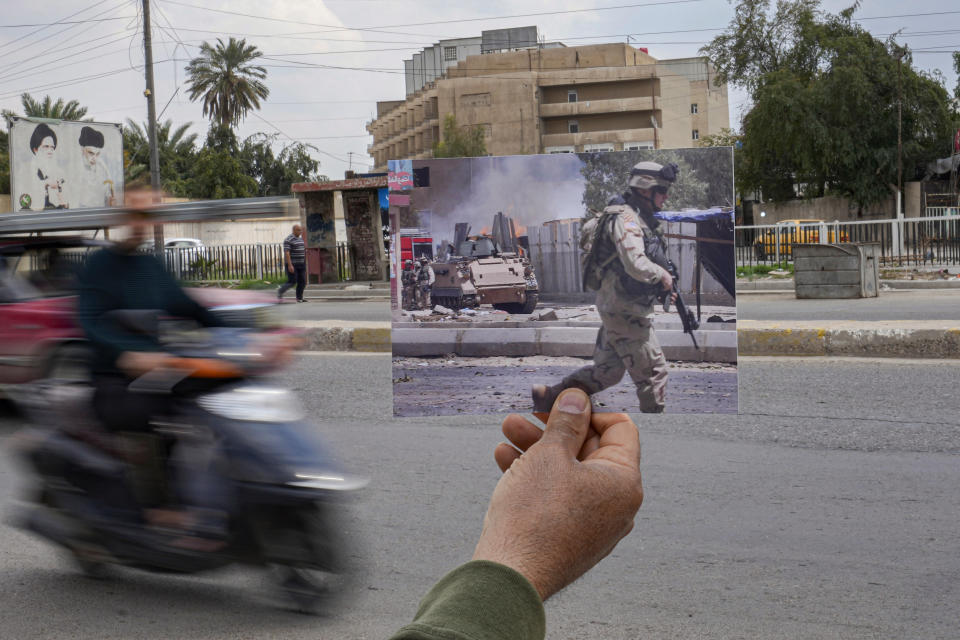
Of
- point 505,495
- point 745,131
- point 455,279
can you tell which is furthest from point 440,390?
point 745,131

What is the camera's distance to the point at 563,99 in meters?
73.8

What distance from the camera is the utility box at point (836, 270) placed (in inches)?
643

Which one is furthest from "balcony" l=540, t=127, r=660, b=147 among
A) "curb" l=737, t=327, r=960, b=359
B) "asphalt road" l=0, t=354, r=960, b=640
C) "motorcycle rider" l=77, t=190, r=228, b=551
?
"motorcycle rider" l=77, t=190, r=228, b=551

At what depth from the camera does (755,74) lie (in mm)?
42844

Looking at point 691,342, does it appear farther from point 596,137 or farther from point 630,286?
point 596,137

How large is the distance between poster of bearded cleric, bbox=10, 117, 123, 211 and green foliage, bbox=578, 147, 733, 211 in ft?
78.1

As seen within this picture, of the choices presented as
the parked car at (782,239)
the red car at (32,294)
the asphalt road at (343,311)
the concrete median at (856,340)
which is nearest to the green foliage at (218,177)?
the asphalt road at (343,311)

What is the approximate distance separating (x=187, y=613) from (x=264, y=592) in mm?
262

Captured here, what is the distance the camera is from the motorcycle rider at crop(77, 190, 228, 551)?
3342 millimetres

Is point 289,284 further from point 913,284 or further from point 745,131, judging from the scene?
point 745,131

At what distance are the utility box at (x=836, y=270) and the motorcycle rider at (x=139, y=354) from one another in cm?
1421

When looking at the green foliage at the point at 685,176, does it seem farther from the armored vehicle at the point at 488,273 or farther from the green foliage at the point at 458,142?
the green foliage at the point at 458,142

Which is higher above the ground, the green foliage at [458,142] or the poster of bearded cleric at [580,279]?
the green foliage at [458,142]

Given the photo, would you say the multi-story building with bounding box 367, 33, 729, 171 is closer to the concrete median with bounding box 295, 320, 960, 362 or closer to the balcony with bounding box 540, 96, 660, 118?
the balcony with bounding box 540, 96, 660, 118
